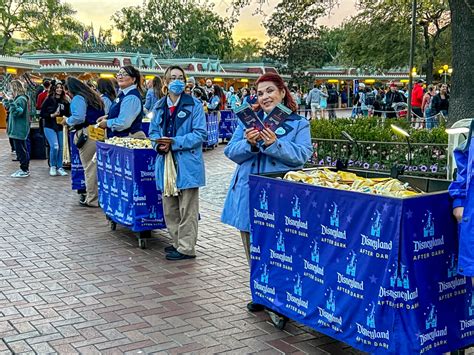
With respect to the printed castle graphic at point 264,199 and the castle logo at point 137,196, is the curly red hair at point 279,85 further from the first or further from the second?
the castle logo at point 137,196

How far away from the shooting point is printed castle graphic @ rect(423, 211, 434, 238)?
124 inches

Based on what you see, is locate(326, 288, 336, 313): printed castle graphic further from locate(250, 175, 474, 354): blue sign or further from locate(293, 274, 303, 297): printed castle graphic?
locate(293, 274, 303, 297): printed castle graphic

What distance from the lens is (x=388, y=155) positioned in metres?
8.30

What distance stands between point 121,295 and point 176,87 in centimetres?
219

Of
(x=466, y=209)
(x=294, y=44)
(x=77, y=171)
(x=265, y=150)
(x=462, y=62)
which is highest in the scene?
(x=294, y=44)

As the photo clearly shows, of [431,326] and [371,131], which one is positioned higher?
[371,131]

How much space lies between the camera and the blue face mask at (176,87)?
230 inches

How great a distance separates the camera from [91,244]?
6.83m

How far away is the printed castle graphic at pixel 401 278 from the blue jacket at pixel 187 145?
10.3ft

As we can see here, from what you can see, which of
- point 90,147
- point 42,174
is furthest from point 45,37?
point 90,147

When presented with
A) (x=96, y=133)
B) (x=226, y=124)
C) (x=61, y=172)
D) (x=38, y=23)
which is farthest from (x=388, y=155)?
(x=38, y=23)

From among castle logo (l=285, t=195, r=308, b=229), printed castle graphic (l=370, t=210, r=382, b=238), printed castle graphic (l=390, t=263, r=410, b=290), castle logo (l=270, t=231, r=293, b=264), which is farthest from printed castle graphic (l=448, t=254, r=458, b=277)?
castle logo (l=270, t=231, r=293, b=264)

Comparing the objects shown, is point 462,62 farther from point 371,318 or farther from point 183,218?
point 371,318

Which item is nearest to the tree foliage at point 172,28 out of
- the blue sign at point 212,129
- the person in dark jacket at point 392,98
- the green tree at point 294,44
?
the green tree at point 294,44
